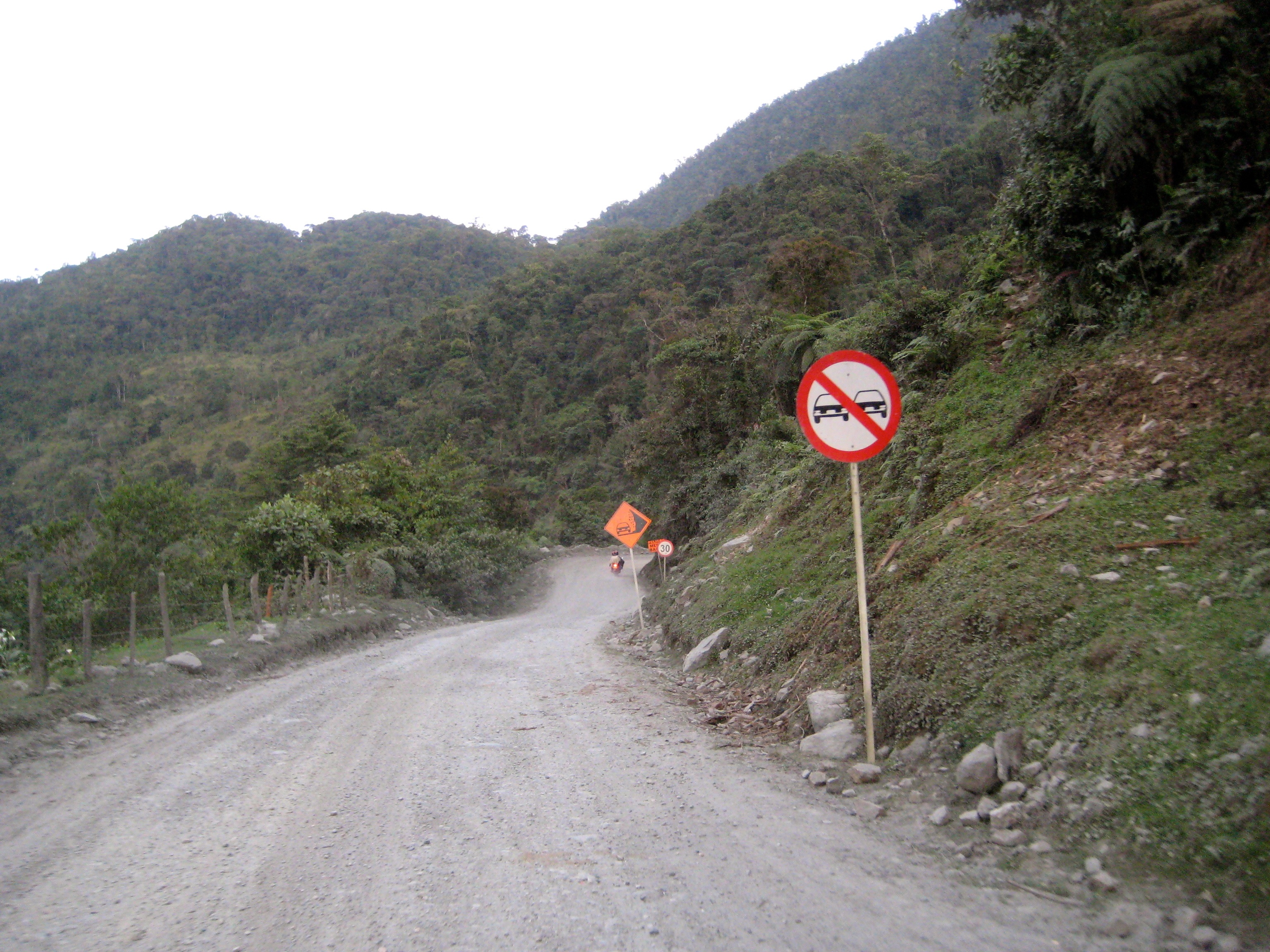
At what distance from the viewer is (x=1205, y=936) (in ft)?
8.89

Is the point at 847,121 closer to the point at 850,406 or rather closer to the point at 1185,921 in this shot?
the point at 850,406

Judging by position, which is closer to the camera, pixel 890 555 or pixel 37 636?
pixel 890 555

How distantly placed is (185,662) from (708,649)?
25.1ft

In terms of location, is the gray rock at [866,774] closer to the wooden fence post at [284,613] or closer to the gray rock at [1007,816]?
the gray rock at [1007,816]

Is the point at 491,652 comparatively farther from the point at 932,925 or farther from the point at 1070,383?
the point at 932,925

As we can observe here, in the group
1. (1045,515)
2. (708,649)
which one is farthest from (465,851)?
(708,649)

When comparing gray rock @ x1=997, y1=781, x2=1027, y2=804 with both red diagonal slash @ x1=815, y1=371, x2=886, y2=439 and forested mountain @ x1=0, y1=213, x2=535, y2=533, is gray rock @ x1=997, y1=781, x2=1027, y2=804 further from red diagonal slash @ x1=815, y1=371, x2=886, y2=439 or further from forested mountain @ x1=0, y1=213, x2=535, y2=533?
forested mountain @ x1=0, y1=213, x2=535, y2=533

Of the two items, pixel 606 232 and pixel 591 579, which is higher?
pixel 606 232

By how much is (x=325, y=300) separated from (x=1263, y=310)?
110m

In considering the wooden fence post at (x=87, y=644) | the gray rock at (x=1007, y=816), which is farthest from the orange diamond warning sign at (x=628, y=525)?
the gray rock at (x=1007, y=816)

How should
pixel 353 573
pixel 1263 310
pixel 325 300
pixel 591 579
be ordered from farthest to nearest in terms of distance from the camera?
pixel 325 300, pixel 591 579, pixel 353 573, pixel 1263 310

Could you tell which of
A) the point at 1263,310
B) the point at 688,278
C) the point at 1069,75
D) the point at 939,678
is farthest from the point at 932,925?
the point at 688,278

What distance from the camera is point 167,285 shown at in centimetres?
10362

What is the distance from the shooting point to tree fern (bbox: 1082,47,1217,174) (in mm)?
7102
